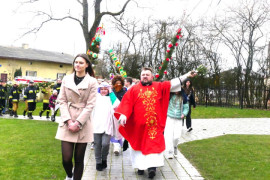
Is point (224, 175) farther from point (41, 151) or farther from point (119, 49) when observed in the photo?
point (119, 49)

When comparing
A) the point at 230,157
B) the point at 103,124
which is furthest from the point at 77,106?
the point at 230,157

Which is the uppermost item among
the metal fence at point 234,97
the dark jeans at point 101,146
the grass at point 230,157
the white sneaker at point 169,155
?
the metal fence at point 234,97

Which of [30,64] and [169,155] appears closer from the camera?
[169,155]

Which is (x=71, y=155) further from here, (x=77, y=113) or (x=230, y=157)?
(x=230, y=157)

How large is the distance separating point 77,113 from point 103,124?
189 cm

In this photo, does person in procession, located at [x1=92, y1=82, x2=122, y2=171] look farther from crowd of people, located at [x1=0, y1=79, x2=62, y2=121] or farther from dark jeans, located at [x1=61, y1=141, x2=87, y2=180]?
crowd of people, located at [x1=0, y1=79, x2=62, y2=121]

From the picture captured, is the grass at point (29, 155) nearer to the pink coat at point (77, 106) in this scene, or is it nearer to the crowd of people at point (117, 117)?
the crowd of people at point (117, 117)

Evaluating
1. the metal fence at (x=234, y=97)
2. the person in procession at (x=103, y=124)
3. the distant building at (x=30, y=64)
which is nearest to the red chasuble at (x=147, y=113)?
the person in procession at (x=103, y=124)

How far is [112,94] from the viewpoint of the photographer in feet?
21.0

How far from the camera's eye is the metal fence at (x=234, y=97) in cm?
2198

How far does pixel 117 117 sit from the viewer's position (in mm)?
5633

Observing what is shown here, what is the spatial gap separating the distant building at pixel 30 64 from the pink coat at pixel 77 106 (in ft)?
100

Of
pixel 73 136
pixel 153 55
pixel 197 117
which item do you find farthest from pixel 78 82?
pixel 153 55

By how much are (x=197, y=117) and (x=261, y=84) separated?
7.75 meters
